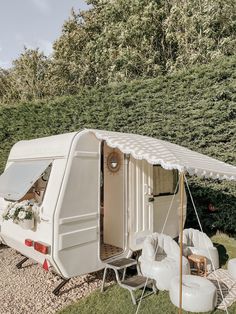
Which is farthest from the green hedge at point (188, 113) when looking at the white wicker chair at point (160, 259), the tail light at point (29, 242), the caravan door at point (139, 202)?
the tail light at point (29, 242)

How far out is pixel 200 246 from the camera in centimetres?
609

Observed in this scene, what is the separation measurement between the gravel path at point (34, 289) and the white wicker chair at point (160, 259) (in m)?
0.95

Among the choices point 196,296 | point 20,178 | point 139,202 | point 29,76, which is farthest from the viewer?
point 29,76

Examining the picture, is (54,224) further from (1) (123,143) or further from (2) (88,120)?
(2) (88,120)

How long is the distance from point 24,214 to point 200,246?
Result: 3.72 metres

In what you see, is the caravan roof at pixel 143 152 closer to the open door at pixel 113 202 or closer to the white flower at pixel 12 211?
the open door at pixel 113 202

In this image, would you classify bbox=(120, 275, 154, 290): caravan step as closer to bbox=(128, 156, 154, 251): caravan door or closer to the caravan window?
bbox=(128, 156, 154, 251): caravan door

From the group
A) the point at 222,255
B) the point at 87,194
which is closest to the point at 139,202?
the point at 87,194

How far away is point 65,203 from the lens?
4254mm

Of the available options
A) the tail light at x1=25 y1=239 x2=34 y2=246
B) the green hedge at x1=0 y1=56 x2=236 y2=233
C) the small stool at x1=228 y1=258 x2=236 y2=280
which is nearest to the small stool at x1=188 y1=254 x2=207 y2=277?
the small stool at x1=228 y1=258 x2=236 y2=280

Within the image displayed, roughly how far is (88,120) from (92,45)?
8.59m

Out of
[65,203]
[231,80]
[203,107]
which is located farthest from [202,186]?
[65,203]

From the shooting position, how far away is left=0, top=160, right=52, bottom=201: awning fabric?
15.8 ft

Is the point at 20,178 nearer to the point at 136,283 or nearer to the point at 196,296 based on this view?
the point at 136,283
